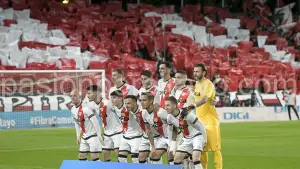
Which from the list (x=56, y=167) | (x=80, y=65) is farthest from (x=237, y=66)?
(x=56, y=167)

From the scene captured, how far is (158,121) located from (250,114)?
21.4m

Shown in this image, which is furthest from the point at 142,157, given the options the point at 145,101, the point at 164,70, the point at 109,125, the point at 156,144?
the point at 164,70

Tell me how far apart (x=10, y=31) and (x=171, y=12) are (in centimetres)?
1180

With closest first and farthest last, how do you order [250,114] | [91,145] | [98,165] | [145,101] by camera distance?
[98,165], [145,101], [91,145], [250,114]

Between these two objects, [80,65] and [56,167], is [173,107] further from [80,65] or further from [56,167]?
[80,65]

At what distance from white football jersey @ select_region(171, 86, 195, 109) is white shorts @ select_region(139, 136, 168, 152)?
713mm

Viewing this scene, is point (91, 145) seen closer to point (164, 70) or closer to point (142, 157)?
point (142, 157)

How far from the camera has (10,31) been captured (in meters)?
36.2

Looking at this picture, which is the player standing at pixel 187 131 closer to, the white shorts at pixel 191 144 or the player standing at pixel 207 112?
the white shorts at pixel 191 144

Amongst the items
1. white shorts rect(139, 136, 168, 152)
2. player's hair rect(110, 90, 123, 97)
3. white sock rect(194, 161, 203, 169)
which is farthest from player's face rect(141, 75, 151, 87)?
white sock rect(194, 161, 203, 169)

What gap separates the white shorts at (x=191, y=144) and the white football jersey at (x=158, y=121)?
2.02 feet

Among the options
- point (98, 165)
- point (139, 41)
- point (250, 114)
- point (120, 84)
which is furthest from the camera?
point (139, 41)

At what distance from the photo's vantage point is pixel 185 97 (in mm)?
12859

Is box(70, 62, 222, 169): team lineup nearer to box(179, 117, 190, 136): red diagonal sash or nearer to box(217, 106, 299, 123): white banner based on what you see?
box(179, 117, 190, 136): red diagonal sash
